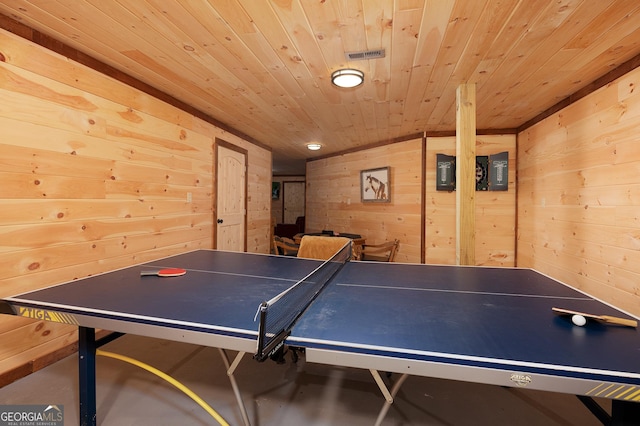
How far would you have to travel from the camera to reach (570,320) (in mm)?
1097

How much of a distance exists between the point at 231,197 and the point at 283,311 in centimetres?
357

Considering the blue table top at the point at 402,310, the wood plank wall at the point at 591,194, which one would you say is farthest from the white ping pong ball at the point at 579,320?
the wood plank wall at the point at 591,194

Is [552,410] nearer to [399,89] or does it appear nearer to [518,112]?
[399,89]

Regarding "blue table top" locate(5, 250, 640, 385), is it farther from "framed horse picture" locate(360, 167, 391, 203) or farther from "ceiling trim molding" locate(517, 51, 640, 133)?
"framed horse picture" locate(360, 167, 391, 203)

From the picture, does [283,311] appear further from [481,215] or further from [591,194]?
[481,215]

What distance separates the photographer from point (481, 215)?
4.25m

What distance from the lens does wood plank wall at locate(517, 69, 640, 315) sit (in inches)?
89.1

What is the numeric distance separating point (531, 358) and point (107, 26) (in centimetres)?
281

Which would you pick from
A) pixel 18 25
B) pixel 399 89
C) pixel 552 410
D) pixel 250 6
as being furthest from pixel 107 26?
pixel 552 410

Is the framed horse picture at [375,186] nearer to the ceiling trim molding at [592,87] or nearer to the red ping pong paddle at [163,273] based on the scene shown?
the ceiling trim molding at [592,87]

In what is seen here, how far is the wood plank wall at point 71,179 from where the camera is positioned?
6.19 ft

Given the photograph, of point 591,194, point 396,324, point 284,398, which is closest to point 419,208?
point 591,194

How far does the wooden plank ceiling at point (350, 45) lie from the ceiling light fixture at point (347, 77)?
0.08m

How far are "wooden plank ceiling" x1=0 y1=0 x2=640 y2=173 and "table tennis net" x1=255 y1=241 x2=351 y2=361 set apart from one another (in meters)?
1.58
